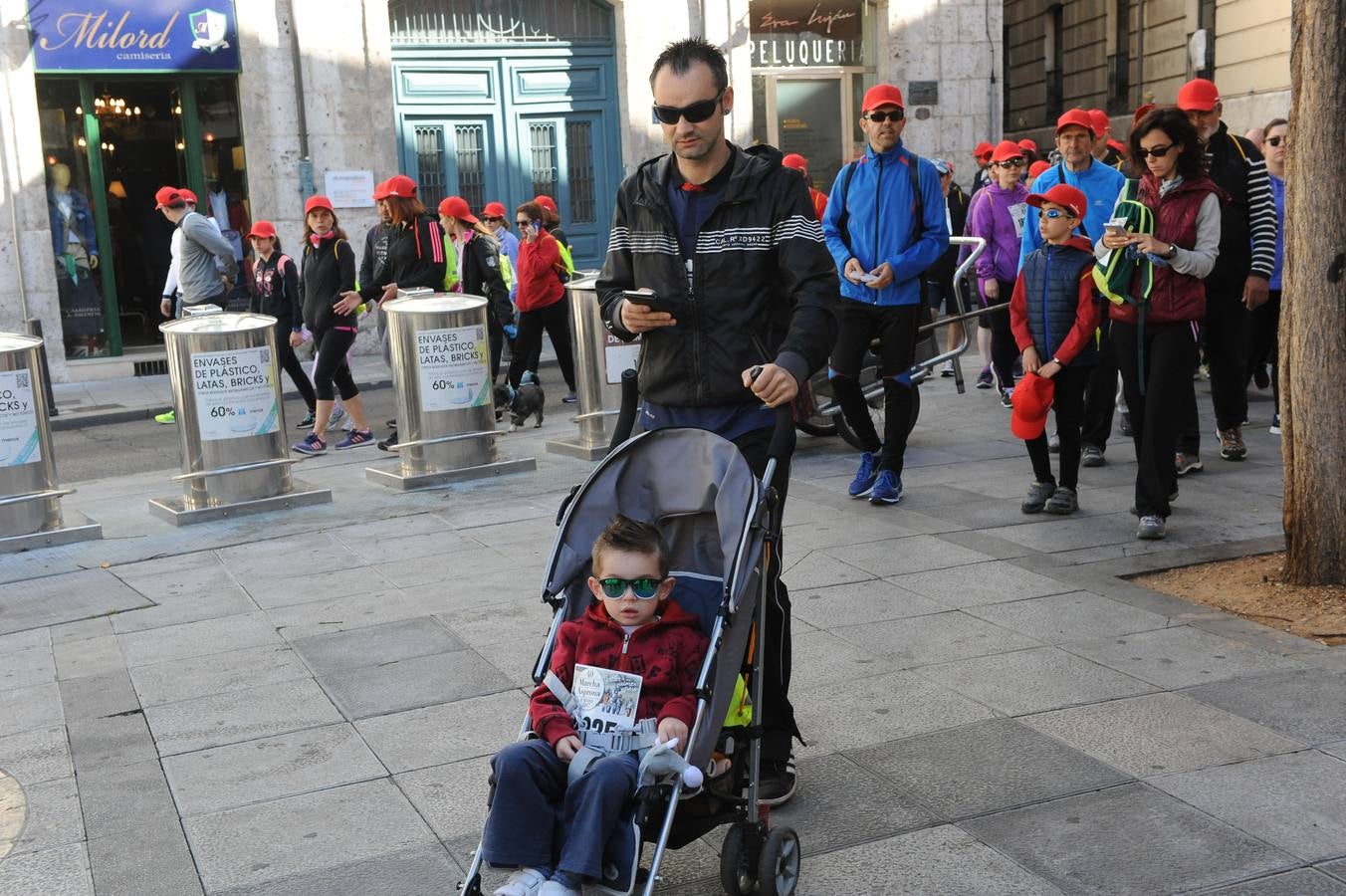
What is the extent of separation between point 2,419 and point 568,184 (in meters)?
12.4

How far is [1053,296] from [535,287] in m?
5.97

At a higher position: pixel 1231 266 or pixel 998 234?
pixel 998 234

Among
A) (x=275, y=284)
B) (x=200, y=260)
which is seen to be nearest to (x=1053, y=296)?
(x=275, y=284)

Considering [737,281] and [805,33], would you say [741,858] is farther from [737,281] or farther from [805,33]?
[805,33]

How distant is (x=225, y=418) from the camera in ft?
28.9

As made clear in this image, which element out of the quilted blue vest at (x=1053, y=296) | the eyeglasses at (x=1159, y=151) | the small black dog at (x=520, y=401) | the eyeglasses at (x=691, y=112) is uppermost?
the eyeglasses at (x=691, y=112)

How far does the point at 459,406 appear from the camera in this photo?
969 cm

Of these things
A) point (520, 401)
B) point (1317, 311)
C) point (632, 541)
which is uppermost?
point (1317, 311)

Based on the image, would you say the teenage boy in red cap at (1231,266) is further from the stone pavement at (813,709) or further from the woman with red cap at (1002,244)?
the woman with red cap at (1002,244)

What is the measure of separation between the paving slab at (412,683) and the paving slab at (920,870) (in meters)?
1.75

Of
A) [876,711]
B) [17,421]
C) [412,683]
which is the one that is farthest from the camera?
[17,421]

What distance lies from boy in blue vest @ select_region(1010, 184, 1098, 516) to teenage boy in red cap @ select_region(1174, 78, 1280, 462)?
44.4 inches

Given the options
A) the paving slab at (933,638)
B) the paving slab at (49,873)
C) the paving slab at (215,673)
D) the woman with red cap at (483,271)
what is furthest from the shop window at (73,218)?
the paving slab at (49,873)

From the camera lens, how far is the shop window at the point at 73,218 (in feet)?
56.1
